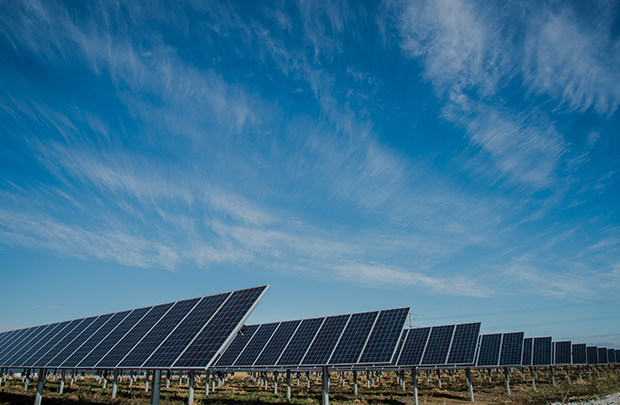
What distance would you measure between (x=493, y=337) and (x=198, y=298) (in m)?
38.7

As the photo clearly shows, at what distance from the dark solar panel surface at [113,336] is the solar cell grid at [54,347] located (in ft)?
12.3

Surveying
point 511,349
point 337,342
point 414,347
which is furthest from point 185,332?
point 511,349

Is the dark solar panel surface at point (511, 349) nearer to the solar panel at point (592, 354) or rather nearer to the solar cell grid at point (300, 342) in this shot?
the solar cell grid at point (300, 342)

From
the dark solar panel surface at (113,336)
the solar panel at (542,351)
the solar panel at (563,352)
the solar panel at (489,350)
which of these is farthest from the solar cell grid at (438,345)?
the solar panel at (563,352)

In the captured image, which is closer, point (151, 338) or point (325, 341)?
point (151, 338)

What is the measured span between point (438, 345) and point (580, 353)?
5025 cm

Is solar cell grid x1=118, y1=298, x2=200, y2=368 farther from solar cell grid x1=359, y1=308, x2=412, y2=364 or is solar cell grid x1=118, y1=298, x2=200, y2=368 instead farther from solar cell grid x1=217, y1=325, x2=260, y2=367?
solar cell grid x1=217, y1=325, x2=260, y2=367

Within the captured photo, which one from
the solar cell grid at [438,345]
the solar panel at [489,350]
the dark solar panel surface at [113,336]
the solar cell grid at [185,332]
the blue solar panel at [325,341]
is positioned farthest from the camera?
the solar panel at [489,350]

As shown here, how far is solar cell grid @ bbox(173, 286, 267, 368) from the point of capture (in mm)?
14930

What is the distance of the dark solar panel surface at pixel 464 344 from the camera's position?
95.1 ft

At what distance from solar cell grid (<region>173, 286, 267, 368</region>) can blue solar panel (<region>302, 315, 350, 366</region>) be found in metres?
5.55

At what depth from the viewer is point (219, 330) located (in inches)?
645

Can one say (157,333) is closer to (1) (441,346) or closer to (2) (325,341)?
(2) (325,341)

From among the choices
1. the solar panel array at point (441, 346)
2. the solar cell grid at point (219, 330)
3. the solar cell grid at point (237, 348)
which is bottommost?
→ the solar cell grid at point (237, 348)
